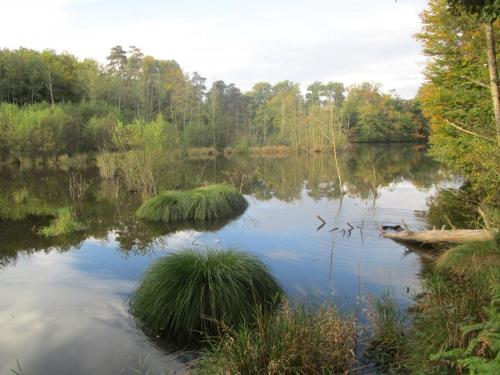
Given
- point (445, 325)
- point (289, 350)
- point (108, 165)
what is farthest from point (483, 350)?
point (108, 165)

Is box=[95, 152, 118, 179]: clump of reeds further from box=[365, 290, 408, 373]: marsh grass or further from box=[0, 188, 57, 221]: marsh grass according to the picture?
box=[365, 290, 408, 373]: marsh grass

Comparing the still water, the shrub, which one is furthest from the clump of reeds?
the shrub

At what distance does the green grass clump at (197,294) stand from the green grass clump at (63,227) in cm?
665

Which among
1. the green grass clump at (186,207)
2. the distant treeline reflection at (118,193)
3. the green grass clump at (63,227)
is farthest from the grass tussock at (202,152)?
the green grass clump at (63,227)

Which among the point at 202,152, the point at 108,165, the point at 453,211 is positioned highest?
the point at 202,152

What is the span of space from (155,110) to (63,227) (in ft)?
173

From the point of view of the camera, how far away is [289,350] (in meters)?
4.10

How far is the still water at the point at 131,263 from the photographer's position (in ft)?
18.9

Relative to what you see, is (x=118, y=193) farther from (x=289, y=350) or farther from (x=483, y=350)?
(x=483, y=350)

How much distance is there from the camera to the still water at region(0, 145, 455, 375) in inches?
226

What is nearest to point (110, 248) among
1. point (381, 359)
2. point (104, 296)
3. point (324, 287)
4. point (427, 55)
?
point (104, 296)

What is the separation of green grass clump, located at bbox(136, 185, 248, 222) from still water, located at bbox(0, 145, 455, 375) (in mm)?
618

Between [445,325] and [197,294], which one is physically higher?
[445,325]

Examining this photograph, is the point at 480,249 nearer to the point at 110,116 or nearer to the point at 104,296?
the point at 104,296
